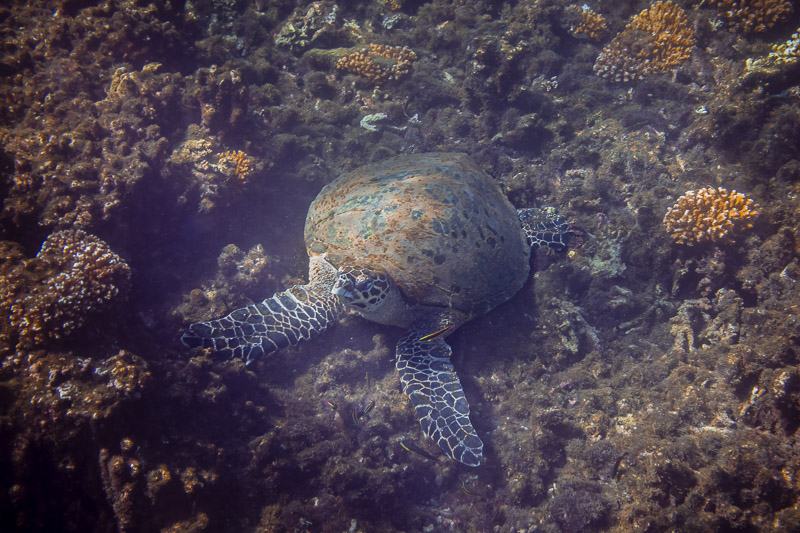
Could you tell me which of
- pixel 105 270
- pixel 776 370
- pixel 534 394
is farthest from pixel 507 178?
pixel 105 270

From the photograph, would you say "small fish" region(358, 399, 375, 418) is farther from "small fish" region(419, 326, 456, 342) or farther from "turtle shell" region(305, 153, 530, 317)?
"turtle shell" region(305, 153, 530, 317)

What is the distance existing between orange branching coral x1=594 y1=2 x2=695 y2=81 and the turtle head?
8.12 meters

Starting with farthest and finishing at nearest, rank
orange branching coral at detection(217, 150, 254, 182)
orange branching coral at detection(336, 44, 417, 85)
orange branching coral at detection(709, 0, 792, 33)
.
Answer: orange branching coral at detection(336, 44, 417, 85)
orange branching coral at detection(709, 0, 792, 33)
orange branching coral at detection(217, 150, 254, 182)

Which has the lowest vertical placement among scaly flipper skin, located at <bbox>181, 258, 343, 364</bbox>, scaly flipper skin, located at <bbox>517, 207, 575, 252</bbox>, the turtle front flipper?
the turtle front flipper

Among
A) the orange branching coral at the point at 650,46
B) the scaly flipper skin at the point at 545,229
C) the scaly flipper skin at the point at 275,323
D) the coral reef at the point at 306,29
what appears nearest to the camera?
the scaly flipper skin at the point at 275,323

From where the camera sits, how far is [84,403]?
3268 millimetres

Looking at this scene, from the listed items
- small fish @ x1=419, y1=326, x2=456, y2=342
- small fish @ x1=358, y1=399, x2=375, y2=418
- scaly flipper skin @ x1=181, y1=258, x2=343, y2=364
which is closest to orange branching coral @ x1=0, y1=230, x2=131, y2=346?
scaly flipper skin @ x1=181, y1=258, x2=343, y2=364

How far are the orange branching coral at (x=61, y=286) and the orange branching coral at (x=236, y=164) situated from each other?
217 cm

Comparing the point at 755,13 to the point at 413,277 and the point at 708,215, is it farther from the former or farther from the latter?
the point at 413,277

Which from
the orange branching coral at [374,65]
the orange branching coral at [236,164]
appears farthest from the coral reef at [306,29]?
the orange branching coral at [236,164]

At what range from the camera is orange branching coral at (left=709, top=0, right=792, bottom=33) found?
23.8ft

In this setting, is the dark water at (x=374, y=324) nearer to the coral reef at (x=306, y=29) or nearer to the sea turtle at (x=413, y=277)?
the coral reef at (x=306, y=29)

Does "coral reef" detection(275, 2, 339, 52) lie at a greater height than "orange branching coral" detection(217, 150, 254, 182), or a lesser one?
greater

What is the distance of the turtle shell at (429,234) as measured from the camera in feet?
17.0
